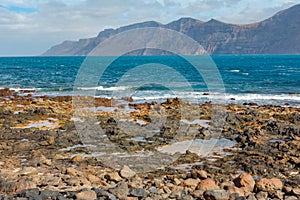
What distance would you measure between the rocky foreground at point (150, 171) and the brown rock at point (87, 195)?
0.08 feet

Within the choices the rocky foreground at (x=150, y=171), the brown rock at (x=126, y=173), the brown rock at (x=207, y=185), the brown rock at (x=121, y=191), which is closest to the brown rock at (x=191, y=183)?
the rocky foreground at (x=150, y=171)

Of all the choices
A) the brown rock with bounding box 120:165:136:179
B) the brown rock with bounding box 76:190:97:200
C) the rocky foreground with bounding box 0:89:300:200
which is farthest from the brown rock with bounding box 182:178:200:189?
the brown rock with bounding box 76:190:97:200

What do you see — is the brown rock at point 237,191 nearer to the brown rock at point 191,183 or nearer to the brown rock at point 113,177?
the brown rock at point 191,183

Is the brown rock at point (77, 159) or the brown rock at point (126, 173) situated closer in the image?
the brown rock at point (126, 173)

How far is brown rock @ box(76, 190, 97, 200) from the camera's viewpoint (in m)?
9.46

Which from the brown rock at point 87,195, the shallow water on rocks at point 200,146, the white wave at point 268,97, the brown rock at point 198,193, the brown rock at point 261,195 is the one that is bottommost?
the shallow water on rocks at point 200,146

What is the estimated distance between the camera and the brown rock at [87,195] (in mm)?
9461

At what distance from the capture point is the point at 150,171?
13062 mm

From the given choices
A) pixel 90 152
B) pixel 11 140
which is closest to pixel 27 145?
pixel 11 140

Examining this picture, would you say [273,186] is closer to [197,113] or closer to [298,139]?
[298,139]

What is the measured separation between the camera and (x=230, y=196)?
1009 cm

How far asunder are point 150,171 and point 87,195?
385cm

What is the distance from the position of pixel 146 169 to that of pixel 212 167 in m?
2.38

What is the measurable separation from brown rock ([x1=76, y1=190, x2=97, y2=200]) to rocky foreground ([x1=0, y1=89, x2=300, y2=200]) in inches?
1.0
